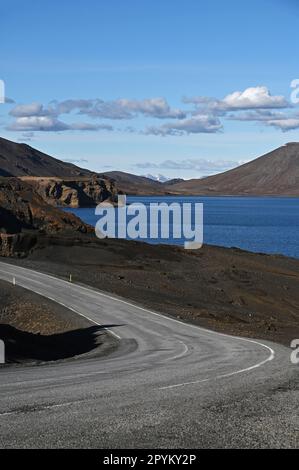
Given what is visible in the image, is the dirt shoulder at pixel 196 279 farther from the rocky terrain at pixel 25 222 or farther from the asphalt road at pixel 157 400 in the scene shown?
the asphalt road at pixel 157 400

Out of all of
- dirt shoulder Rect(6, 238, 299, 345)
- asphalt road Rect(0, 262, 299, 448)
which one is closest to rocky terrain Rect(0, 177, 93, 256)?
dirt shoulder Rect(6, 238, 299, 345)

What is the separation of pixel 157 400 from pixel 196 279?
39556 mm

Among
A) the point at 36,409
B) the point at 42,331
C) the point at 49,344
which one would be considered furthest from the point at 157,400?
the point at 42,331

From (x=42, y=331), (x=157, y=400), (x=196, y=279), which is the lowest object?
(x=42, y=331)

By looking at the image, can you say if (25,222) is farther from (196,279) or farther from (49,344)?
(49,344)

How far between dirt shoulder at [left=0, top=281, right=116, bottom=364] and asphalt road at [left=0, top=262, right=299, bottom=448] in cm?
250

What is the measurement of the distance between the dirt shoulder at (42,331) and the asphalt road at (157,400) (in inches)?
98.6

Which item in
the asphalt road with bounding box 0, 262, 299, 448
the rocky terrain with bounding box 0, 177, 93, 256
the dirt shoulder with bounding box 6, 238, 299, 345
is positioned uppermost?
the rocky terrain with bounding box 0, 177, 93, 256

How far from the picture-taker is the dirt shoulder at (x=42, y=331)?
22.8 meters

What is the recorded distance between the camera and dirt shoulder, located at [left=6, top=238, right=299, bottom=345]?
3566 centimetres

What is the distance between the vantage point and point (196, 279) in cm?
5172

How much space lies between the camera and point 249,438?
9781 millimetres

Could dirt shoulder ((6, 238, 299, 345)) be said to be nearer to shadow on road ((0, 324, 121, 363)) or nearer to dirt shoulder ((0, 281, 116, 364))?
dirt shoulder ((0, 281, 116, 364))
